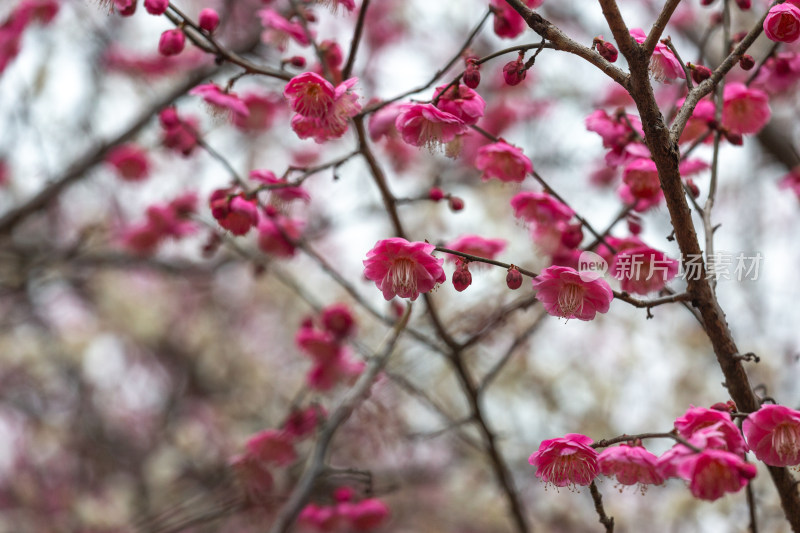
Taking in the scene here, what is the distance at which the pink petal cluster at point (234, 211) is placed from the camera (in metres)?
1.65

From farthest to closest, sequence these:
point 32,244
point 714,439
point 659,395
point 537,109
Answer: point 537,109
point 659,395
point 32,244
point 714,439

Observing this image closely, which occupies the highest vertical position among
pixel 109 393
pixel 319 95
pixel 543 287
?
pixel 109 393

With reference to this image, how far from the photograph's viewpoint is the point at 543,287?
139 cm

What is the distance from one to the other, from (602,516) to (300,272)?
540 cm

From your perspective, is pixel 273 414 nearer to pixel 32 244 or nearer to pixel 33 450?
pixel 32 244

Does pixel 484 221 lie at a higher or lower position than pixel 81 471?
higher

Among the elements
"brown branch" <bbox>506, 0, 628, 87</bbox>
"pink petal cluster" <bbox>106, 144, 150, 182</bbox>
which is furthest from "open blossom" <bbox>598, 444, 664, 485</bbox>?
"pink petal cluster" <bbox>106, 144, 150, 182</bbox>

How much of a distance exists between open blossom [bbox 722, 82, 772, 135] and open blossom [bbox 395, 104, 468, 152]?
2.50 ft

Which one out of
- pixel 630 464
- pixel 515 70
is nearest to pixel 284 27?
pixel 515 70

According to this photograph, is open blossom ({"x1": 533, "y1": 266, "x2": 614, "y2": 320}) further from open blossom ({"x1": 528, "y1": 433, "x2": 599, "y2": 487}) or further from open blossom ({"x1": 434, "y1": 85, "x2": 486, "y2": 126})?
open blossom ({"x1": 434, "y1": 85, "x2": 486, "y2": 126})

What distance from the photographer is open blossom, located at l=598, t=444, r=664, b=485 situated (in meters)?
1.19

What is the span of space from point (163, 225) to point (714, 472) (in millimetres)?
2437

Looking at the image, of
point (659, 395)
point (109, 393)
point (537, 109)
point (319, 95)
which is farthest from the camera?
point (109, 393)

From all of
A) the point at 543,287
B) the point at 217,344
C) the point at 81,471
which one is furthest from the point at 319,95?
the point at 81,471
